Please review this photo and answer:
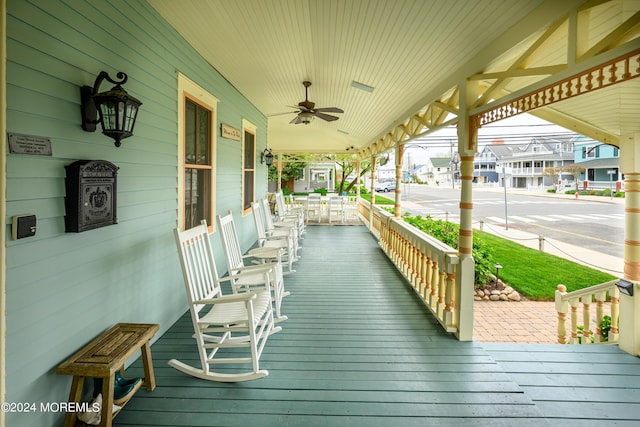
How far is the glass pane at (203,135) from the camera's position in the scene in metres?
3.84

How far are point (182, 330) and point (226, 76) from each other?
3486mm

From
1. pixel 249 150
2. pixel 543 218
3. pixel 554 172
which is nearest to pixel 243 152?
pixel 249 150

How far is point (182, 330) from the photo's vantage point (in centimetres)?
300

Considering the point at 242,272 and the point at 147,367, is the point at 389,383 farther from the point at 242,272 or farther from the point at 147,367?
the point at 242,272

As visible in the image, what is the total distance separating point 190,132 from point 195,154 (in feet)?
0.85

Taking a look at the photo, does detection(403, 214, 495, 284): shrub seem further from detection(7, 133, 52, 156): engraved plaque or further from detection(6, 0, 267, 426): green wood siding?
detection(7, 133, 52, 156): engraved plaque

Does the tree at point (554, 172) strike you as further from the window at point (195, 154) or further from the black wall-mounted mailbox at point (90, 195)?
the black wall-mounted mailbox at point (90, 195)

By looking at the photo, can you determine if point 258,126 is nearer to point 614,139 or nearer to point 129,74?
point 129,74

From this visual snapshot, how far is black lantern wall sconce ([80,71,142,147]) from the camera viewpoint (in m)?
1.85

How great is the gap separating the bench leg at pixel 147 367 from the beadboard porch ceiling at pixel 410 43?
8.59ft

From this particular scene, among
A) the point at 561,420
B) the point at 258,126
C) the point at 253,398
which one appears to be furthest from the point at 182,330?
the point at 258,126

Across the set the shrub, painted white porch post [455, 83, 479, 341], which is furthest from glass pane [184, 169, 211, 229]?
the shrub

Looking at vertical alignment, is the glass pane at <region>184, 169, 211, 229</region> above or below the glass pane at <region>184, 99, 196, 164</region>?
below

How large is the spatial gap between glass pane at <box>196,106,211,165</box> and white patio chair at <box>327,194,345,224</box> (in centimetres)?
638
